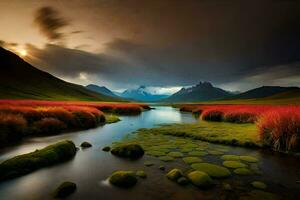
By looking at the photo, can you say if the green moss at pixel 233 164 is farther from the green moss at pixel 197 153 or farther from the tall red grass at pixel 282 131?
the tall red grass at pixel 282 131

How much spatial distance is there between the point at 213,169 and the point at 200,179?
2333 mm

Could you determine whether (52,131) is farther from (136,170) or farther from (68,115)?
(136,170)

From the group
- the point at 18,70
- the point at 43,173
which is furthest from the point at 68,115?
the point at 18,70

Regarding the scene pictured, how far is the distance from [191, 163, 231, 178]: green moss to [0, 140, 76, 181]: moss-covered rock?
10.3 meters

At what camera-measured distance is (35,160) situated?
13.7 metres

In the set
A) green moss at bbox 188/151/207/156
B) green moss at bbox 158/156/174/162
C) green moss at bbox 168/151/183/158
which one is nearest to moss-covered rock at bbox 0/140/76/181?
green moss at bbox 158/156/174/162

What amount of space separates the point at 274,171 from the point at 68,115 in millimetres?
28447

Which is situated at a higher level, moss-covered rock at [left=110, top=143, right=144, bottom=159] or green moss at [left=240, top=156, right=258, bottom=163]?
moss-covered rock at [left=110, top=143, right=144, bottom=159]

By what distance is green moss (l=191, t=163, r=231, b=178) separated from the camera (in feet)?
39.9

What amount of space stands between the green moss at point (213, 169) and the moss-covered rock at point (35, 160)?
1028 centimetres

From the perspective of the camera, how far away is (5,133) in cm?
1983

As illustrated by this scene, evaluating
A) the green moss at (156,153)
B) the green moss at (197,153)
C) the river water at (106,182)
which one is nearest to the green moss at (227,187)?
the river water at (106,182)

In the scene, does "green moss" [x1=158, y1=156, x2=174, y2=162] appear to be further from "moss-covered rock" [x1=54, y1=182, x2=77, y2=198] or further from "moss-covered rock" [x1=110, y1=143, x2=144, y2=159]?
"moss-covered rock" [x1=54, y1=182, x2=77, y2=198]

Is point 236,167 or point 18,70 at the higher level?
point 18,70
